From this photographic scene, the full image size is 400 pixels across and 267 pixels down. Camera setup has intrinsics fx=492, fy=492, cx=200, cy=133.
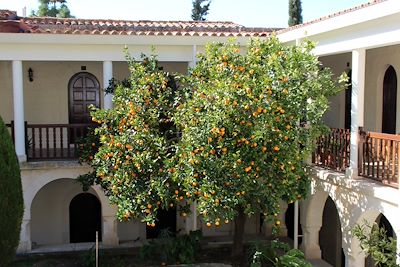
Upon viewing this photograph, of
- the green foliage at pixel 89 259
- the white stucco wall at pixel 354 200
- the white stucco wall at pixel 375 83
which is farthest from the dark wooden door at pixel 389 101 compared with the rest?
the green foliage at pixel 89 259

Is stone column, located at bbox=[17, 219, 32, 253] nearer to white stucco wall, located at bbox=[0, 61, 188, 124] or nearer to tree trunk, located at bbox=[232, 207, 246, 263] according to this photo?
white stucco wall, located at bbox=[0, 61, 188, 124]

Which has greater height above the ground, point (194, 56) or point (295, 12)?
point (295, 12)

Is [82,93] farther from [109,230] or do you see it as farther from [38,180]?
[109,230]

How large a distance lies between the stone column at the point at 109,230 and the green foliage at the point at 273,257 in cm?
→ 364

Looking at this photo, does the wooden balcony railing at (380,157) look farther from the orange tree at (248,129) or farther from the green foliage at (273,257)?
the green foliage at (273,257)

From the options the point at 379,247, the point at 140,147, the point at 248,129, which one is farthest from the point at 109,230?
the point at 379,247

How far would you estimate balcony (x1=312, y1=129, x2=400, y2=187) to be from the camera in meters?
8.38

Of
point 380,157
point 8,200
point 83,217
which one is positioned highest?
point 380,157

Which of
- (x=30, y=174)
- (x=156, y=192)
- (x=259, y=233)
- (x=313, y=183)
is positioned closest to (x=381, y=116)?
(x=313, y=183)

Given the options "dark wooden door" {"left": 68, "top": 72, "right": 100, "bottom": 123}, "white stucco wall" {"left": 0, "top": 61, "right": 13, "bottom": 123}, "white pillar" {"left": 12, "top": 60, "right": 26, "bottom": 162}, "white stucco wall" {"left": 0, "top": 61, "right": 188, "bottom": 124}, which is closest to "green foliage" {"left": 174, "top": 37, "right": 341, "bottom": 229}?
"white pillar" {"left": 12, "top": 60, "right": 26, "bottom": 162}

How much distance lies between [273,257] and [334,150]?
2.50 metres

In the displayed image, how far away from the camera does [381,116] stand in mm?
12258

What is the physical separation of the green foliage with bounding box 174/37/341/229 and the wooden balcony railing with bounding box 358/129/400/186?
2.98ft

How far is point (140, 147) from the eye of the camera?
9.04 m
